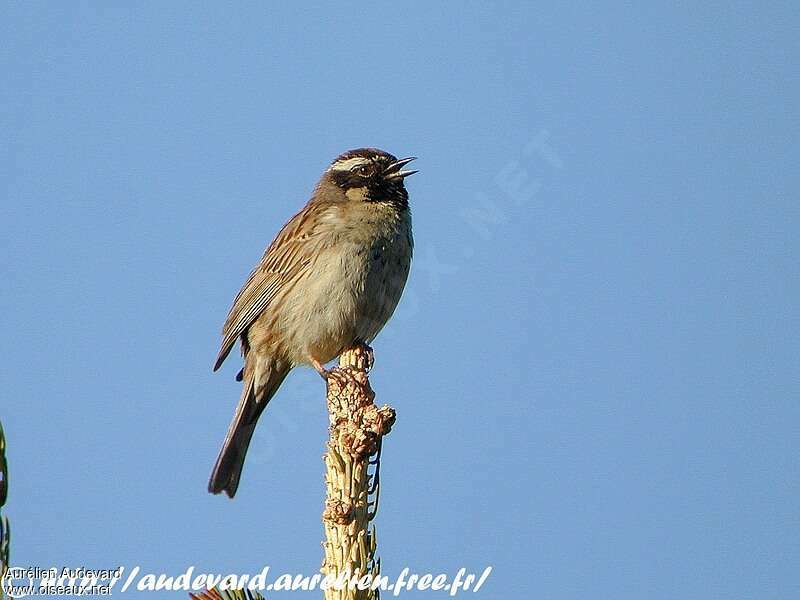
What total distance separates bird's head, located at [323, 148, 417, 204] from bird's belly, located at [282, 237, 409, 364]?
0.61 m

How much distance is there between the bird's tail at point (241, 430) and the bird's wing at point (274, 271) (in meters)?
0.35

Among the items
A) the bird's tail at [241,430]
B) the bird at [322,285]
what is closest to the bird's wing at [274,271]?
the bird at [322,285]

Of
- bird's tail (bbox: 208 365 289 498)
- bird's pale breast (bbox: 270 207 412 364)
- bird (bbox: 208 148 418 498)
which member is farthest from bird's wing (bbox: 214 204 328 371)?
bird's tail (bbox: 208 365 289 498)

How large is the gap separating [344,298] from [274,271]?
882mm

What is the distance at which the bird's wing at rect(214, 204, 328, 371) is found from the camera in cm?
798

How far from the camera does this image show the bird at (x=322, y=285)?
758cm

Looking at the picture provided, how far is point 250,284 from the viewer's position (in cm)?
837

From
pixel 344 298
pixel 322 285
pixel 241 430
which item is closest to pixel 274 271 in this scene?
pixel 322 285

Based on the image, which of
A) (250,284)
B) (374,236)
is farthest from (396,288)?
(250,284)

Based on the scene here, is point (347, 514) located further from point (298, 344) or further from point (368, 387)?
point (298, 344)

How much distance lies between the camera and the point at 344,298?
755cm

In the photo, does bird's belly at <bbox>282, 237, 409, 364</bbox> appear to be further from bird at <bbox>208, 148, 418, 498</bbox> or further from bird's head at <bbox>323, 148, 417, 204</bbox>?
bird's head at <bbox>323, 148, 417, 204</bbox>

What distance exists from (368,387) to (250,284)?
3.98 m

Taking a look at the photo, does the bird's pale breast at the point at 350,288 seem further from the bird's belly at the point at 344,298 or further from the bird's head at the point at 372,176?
the bird's head at the point at 372,176
